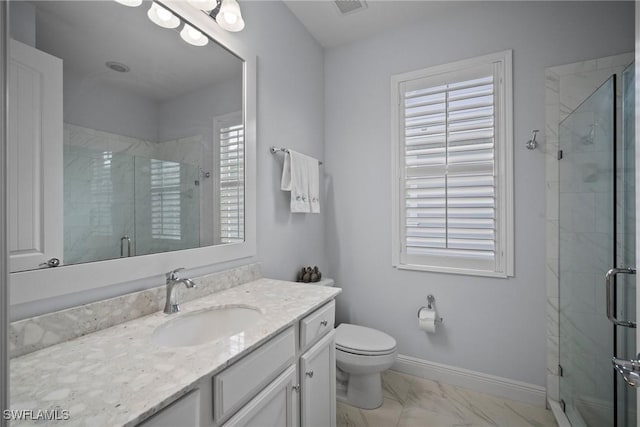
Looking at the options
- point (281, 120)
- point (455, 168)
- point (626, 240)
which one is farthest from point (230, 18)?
point (626, 240)

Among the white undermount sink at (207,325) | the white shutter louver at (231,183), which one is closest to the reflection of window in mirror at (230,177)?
the white shutter louver at (231,183)

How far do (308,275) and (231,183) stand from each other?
923 millimetres

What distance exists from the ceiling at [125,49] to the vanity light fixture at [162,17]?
19mm

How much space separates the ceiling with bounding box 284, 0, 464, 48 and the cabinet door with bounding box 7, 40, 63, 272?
65.4 inches

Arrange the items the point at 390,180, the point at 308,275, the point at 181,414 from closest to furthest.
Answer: the point at 181,414
the point at 308,275
the point at 390,180

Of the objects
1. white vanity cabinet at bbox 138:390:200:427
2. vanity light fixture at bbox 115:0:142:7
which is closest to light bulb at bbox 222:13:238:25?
vanity light fixture at bbox 115:0:142:7

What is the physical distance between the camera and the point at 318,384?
1.34 m

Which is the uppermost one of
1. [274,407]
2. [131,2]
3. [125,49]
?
[131,2]

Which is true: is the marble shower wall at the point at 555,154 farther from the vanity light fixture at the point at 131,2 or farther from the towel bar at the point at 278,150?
the vanity light fixture at the point at 131,2

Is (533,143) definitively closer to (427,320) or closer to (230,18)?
(427,320)

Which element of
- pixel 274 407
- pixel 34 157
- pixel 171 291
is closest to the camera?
pixel 34 157

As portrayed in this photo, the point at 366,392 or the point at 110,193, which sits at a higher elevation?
the point at 110,193

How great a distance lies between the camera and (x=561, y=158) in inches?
70.0

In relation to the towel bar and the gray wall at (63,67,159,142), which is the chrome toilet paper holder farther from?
the gray wall at (63,67,159,142)
